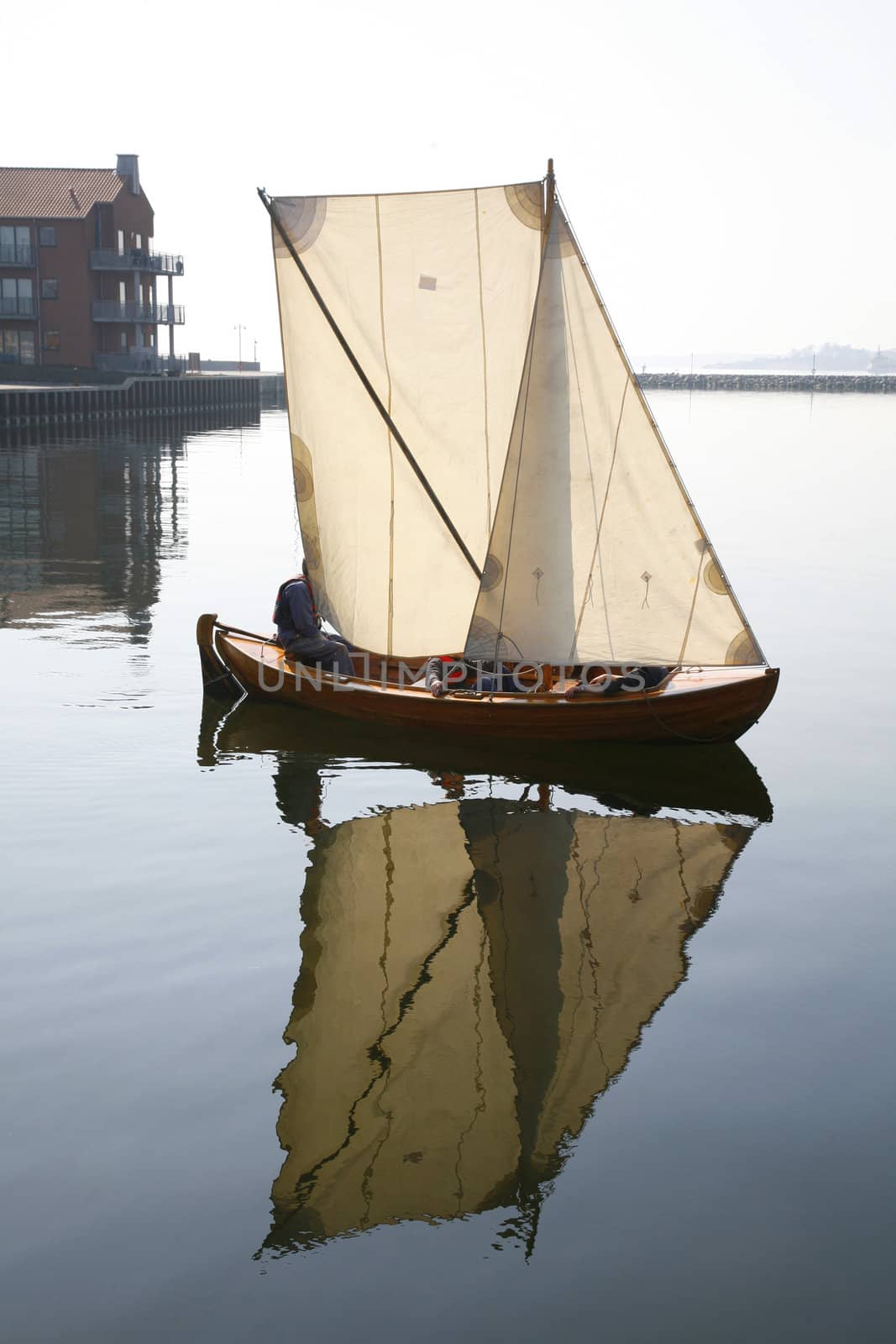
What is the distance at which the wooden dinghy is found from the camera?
581 inches

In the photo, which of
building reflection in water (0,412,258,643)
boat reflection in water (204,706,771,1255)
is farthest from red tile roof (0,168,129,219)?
boat reflection in water (204,706,771,1255)

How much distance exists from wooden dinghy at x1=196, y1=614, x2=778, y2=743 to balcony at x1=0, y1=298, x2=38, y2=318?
6955cm

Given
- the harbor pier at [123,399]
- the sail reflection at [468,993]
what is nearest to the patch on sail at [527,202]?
the sail reflection at [468,993]

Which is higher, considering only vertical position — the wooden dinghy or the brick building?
the brick building

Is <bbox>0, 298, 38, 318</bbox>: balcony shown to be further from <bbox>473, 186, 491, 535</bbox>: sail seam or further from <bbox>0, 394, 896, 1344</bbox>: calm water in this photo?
<bbox>473, 186, 491, 535</bbox>: sail seam

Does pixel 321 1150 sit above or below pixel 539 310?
below

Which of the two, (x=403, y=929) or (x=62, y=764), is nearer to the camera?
(x=403, y=929)

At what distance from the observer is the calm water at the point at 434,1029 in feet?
21.5

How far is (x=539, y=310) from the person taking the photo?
14250 millimetres

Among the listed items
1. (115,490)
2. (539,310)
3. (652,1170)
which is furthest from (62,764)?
(115,490)

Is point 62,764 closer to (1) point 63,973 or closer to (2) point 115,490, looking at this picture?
(1) point 63,973

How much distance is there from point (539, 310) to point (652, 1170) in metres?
9.63

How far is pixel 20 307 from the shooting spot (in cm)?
7906

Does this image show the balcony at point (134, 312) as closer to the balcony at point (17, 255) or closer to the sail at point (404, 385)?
the balcony at point (17, 255)
